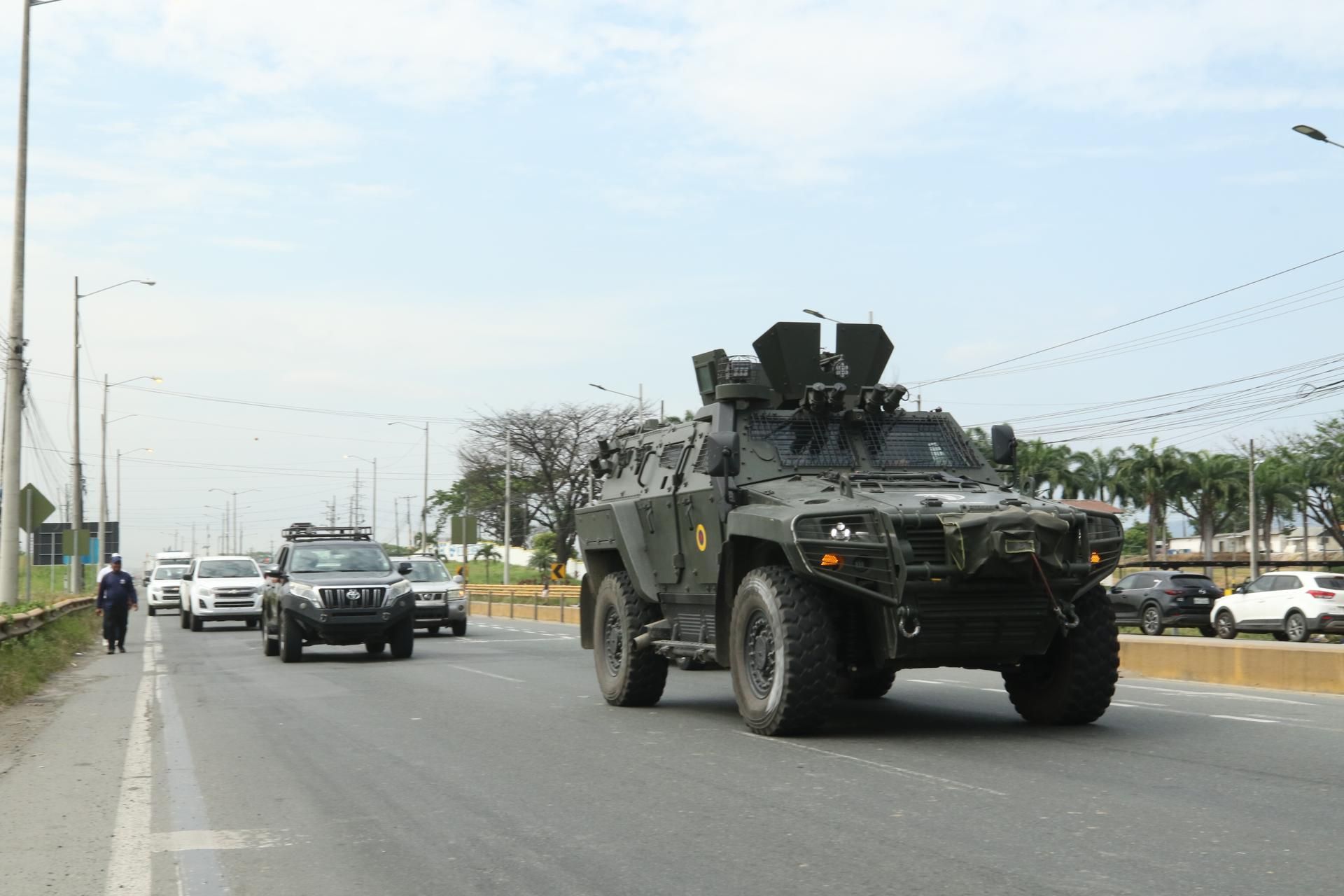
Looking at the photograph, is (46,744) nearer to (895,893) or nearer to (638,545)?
(638,545)

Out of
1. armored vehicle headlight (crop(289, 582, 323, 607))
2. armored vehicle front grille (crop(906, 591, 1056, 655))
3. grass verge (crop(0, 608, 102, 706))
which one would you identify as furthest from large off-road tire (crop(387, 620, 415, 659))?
armored vehicle front grille (crop(906, 591, 1056, 655))

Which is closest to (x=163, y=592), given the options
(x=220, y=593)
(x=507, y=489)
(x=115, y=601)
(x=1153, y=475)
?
(x=220, y=593)

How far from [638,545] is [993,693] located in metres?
4.07

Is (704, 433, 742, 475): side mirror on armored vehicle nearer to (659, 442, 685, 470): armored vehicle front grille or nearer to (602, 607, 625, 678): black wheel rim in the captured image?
(659, 442, 685, 470): armored vehicle front grille

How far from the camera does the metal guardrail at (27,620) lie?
1758 centimetres

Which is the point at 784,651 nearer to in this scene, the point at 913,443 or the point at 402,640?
the point at 913,443

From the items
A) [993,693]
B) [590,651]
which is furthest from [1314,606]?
[993,693]

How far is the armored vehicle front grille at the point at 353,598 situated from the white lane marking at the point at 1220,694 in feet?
34.8

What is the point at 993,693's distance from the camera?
579 inches

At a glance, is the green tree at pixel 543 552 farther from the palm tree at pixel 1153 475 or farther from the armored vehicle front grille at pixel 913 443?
the armored vehicle front grille at pixel 913 443

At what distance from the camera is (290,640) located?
21.5 meters

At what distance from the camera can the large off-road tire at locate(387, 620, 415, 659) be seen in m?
21.9

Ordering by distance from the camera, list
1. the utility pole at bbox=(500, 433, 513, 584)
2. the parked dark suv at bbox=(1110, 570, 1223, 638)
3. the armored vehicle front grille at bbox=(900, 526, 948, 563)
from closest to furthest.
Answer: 1. the armored vehicle front grille at bbox=(900, 526, 948, 563)
2. the parked dark suv at bbox=(1110, 570, 1223, 638)
3. the utility pole at bbox=(500, 433, 513, 584)

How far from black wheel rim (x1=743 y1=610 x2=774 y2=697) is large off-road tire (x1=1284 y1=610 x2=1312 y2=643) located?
21955 mm
